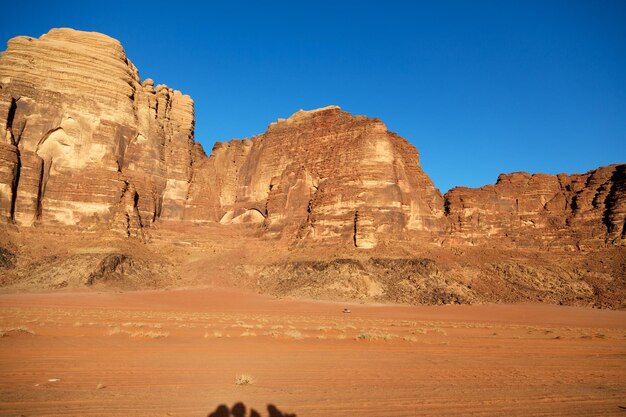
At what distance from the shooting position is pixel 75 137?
56.4 metres

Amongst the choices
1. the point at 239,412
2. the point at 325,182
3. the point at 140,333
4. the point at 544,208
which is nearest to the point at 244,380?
the point at 239,412

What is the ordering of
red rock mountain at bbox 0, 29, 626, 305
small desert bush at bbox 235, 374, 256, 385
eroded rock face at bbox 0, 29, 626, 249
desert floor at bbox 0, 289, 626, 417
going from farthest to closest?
eroded rock face at bbox 0, 29, 626, 249 < red rock mountain at bbox 0, 29, 626, 305 < small desert bush at bbox 235, 374, 256, 385 < desert floor at bbox 0, 289, 626, 417

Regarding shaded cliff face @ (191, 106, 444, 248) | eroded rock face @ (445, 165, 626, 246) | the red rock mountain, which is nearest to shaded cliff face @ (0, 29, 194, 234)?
the red rock mountain

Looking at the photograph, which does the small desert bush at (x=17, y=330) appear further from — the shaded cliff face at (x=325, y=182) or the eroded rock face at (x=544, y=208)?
the eroded rock face at (x=544, y=208)

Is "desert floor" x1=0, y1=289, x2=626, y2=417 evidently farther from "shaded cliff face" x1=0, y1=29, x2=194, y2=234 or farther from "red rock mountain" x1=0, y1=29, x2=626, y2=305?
"shaded cliff face" x1=0, y1=29, x2=194, y2=234

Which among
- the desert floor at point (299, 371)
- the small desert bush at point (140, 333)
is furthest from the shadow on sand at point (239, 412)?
the small desert bush at point (140, 333)

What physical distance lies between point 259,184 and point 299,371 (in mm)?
60466

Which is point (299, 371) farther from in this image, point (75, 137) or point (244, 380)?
point (75, 137)

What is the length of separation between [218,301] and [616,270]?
135 feet

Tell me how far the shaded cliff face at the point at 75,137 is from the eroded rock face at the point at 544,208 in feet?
147

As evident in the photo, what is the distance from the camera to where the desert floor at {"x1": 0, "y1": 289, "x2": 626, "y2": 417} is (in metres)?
7.64

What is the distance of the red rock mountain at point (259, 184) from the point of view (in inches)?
2061

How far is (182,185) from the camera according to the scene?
6875 cm

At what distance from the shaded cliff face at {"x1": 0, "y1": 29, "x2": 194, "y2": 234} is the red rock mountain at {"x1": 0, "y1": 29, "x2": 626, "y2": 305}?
0.48ft
